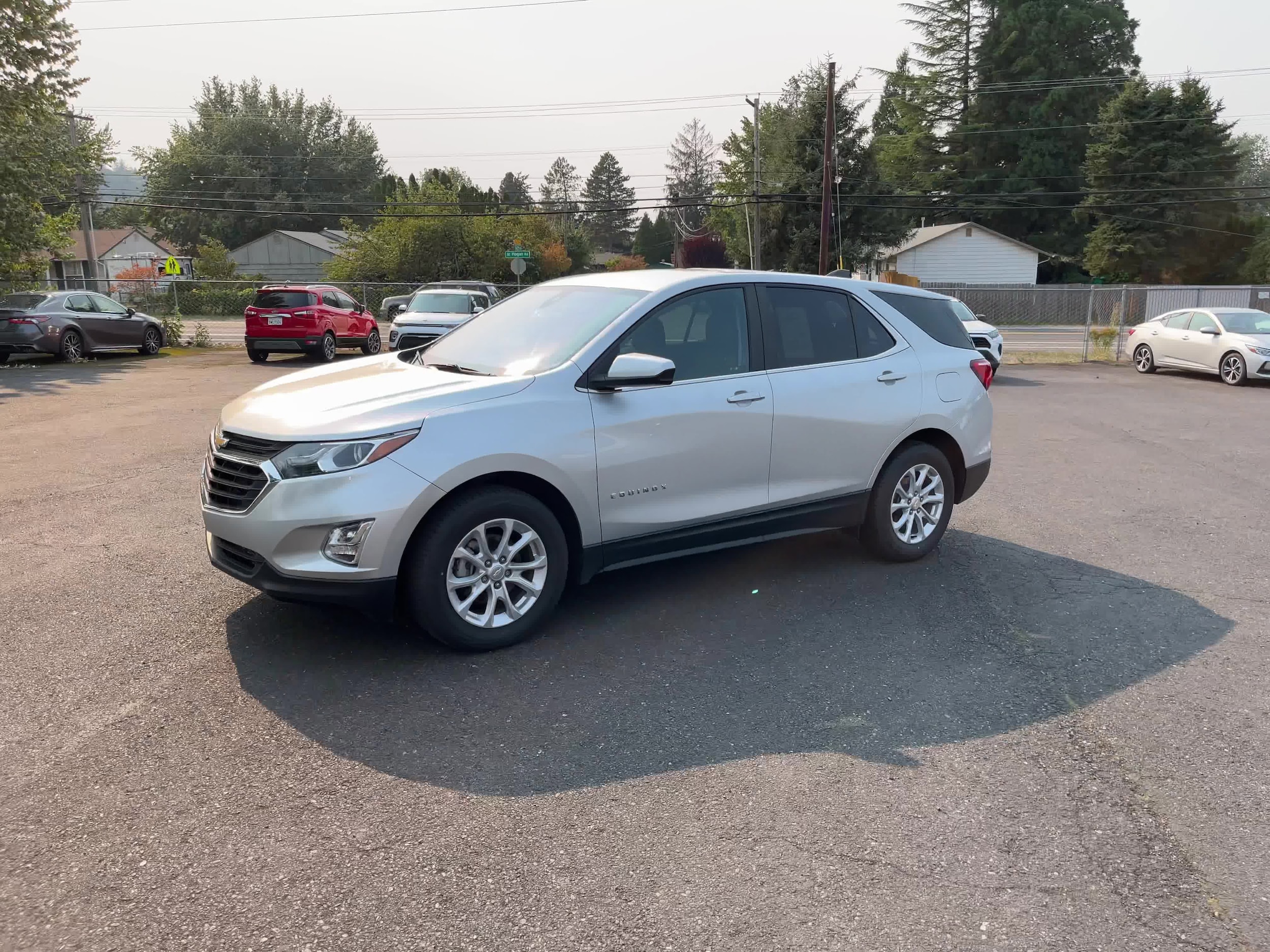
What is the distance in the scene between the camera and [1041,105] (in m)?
63.8

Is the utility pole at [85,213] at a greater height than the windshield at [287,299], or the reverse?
the utility pole at [85,213]

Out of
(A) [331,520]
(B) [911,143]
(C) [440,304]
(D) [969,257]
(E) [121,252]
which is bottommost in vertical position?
(A) [331,520]

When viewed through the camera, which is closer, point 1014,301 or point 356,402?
point 356,402

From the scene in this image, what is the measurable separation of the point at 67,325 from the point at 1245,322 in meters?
23.6

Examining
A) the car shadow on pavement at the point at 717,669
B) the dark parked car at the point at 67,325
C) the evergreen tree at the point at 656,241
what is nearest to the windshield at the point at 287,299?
the dark parked car at the point at 67,325

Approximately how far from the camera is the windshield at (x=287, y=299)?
21.8 meters

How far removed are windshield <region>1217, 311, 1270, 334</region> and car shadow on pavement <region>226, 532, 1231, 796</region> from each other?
15579 millimetres

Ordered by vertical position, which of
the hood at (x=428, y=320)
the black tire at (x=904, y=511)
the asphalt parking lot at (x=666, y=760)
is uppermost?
the hood at (x=428, y=320)

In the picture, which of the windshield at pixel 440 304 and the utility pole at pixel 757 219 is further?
the utility pole at pixel 757 219

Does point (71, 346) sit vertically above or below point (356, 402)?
below

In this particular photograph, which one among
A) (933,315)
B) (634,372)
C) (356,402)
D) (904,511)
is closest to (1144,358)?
(933,315)

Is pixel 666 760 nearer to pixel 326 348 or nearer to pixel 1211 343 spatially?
pixel 1211 343

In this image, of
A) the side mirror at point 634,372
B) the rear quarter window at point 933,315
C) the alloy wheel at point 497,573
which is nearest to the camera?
the alloy wheel at point 497,573

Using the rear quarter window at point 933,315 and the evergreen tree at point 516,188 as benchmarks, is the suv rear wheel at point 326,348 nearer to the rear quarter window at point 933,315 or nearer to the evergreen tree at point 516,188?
the rear quarter window at point 933,315
